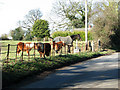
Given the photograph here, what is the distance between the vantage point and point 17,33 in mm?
54812

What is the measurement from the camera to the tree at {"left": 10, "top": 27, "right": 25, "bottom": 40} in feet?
175

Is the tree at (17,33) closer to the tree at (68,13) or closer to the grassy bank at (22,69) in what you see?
the tree at (68,13)

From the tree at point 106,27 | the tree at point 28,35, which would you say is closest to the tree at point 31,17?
the tree at point 28,35

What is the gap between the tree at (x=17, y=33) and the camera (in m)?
53.2

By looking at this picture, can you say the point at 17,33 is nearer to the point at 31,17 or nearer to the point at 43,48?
the point at 31,17

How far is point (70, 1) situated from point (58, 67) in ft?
97.1

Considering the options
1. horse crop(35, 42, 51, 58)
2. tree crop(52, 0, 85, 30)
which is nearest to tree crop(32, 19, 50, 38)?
tree crop(52, 0, 85, 30)

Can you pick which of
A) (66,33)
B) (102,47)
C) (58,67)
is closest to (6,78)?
(58,67)

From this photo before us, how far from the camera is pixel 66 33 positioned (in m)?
39.5

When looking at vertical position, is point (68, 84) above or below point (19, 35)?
below

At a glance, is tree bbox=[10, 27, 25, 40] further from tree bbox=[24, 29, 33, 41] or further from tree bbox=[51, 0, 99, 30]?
tree bbox=[51, 0, 99, 30]

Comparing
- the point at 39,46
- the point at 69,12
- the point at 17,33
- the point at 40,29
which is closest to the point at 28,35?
the point at 17,33

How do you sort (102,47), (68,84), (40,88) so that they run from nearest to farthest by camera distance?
(40,88) → (68,84) → (102,47)

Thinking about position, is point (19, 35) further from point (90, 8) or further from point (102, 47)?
point (102, 47)
